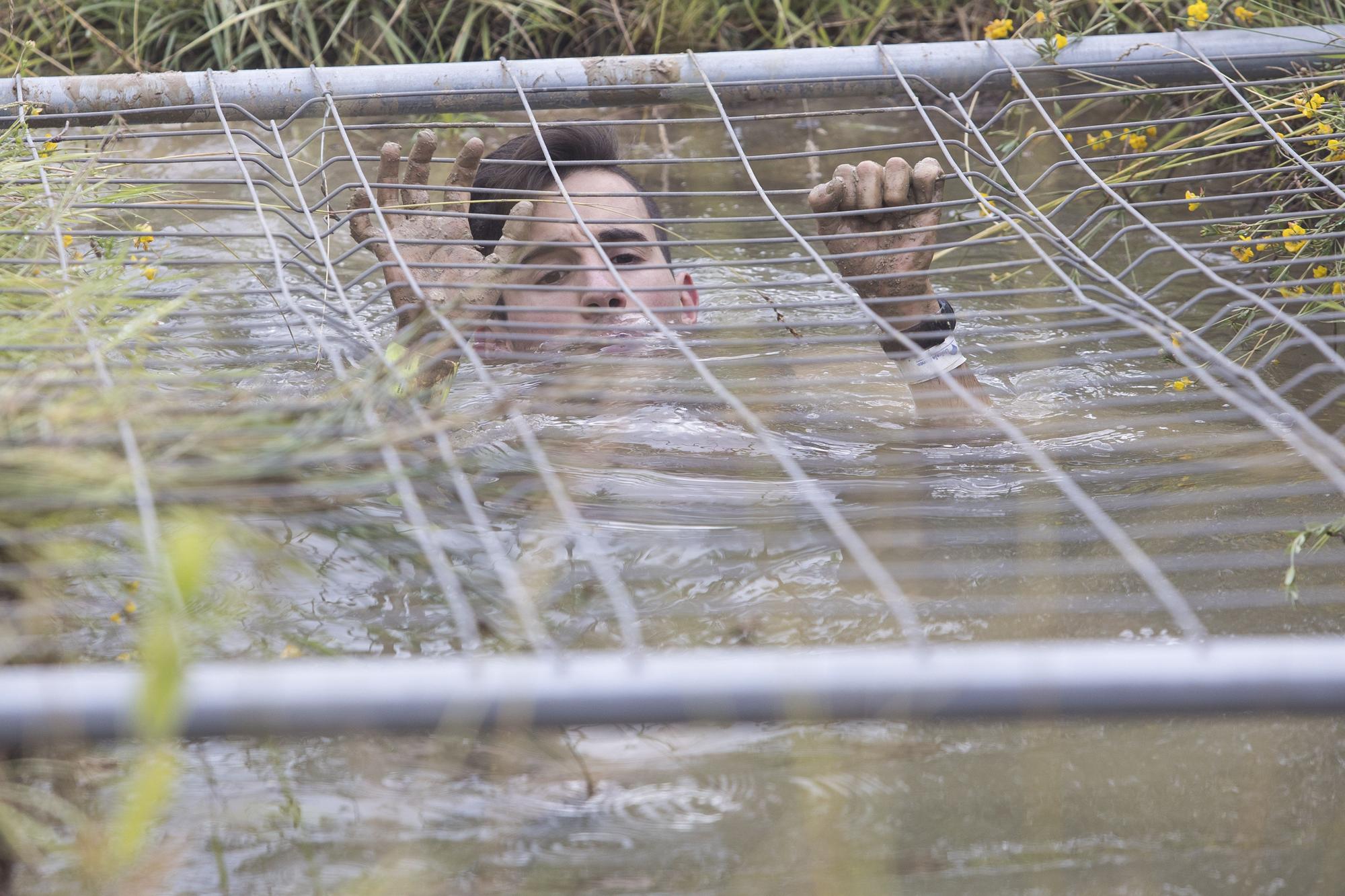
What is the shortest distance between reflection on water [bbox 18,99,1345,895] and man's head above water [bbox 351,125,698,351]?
160mm

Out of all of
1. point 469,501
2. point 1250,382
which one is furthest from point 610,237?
point 469,501

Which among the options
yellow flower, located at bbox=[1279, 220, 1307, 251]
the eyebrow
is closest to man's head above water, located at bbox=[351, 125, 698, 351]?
the eyebrow

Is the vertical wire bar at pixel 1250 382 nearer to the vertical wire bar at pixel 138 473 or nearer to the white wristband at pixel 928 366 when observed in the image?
the white wristband at pixel 928 366

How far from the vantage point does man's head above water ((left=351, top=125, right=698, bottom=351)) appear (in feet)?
7.18

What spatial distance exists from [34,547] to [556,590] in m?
0.78

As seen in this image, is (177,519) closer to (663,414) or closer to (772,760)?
(772,760)

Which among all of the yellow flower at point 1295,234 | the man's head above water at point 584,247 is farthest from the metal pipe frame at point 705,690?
the yellow flower at point 1295,234

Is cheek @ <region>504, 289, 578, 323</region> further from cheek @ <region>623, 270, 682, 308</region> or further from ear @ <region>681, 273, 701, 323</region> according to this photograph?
ear @ <region>681, 273, 701, 323</region>

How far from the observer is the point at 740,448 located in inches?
97.1

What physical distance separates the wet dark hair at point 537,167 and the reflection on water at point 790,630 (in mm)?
503

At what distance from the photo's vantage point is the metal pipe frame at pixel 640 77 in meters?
2.42

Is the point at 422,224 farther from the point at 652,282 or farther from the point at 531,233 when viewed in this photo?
the point at 652,282

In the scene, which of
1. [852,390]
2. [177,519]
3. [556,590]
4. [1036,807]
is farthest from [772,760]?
[852,390]

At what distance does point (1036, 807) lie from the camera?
1465mm
